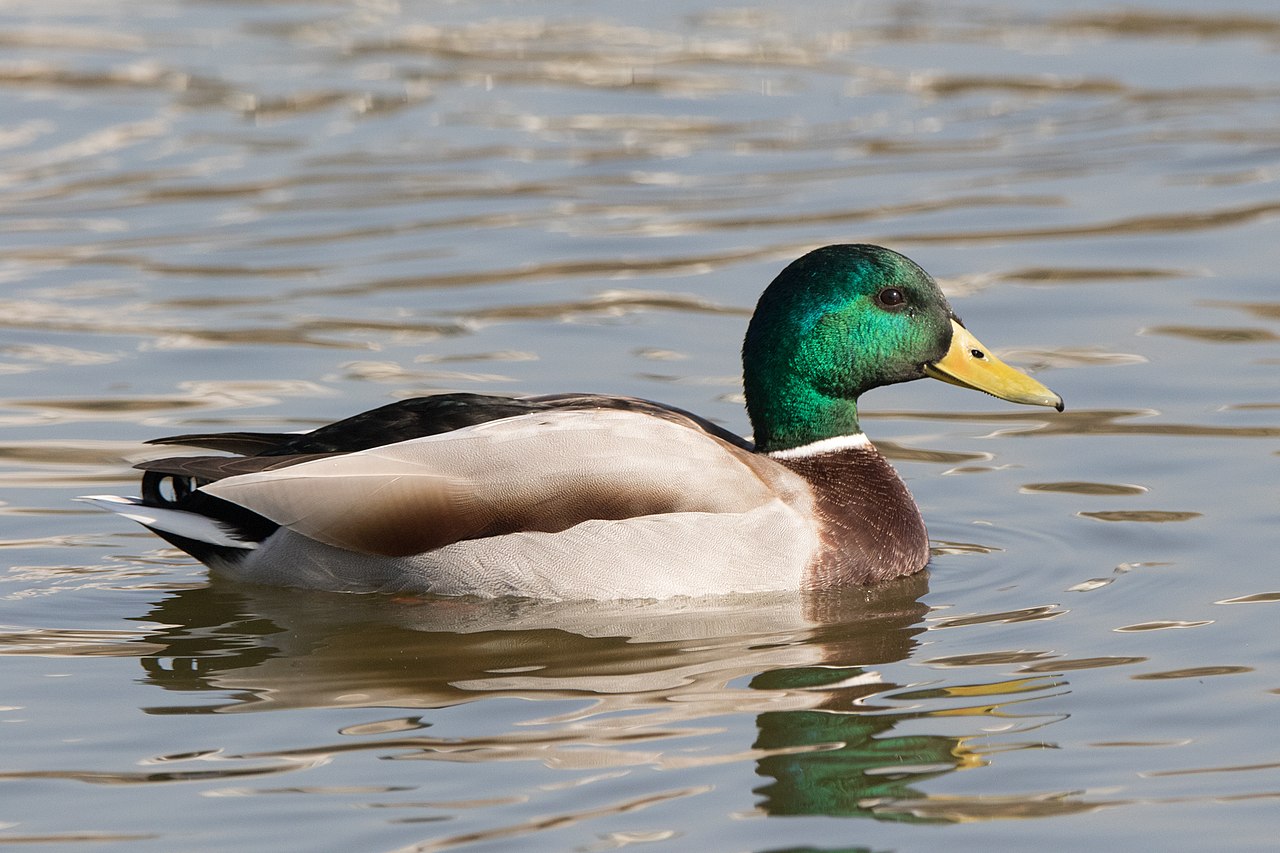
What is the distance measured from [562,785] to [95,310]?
6566 millimetres

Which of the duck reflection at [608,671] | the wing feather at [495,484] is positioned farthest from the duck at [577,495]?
the duck reflection at [608,671]

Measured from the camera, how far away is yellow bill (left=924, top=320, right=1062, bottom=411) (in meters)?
8.11

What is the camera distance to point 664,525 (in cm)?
746

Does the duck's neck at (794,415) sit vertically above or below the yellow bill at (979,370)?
below

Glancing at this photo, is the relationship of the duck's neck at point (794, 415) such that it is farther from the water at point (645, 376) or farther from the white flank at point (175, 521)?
the white flank at point (175, 521)

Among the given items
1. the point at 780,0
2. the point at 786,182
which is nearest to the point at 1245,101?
the point at 786,182

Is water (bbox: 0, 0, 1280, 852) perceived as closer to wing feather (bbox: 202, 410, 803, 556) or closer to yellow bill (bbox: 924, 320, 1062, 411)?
wing feather (bbox: 202, 410, 803, 556)

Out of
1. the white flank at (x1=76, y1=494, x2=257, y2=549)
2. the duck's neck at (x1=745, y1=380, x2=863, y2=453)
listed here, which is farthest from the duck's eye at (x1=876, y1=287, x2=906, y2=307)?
the white flank at (x1=76, y1=494, x2=257, y2=549)

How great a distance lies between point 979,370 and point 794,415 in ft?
2.22

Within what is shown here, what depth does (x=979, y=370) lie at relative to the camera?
8.15m

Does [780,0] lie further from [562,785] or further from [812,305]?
[562,785]

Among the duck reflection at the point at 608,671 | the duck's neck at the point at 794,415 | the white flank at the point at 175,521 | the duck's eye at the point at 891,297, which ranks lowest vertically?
the duck reflection at the point at 608,671

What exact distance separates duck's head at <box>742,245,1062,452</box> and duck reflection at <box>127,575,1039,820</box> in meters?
0.72

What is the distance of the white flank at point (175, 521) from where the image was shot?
7551mm
